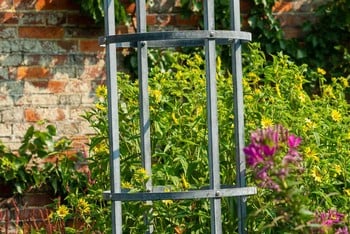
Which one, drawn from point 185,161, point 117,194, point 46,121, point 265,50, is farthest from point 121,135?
point 265,50

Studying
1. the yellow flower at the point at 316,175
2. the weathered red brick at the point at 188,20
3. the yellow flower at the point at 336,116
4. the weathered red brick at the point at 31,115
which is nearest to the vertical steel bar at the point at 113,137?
the yellow flower at the point at 316,175

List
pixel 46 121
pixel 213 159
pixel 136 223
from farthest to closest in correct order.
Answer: pixel 46 121 → pixel 136 223 → pixel 213 159

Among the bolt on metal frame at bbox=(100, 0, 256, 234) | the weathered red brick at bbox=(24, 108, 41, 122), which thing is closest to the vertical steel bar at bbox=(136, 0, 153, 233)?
the bolt on metal frame at bbox=(100, 0, 256, 234)

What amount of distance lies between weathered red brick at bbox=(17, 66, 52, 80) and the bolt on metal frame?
7.07 ft

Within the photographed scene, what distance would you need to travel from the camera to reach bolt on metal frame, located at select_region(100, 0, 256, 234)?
3.48m

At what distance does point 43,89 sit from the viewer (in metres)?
5.74

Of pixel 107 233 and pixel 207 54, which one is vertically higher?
pixel 207 54

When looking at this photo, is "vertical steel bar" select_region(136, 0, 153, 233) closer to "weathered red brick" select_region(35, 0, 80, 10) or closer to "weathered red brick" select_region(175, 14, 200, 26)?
"weathered red brick" select_region(35, 0, 80, 10)

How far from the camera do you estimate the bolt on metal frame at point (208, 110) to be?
3.48 metres

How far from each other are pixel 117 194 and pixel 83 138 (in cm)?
231

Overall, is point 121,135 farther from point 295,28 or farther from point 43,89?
point 295,28

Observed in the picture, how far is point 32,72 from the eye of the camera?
573 centimetres

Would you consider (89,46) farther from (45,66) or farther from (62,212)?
(62,212)

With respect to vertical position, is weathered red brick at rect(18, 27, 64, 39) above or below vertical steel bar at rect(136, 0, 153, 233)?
above
